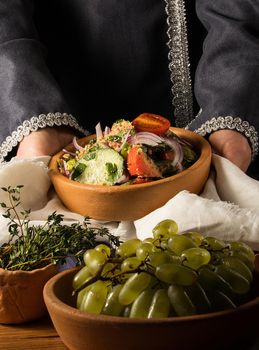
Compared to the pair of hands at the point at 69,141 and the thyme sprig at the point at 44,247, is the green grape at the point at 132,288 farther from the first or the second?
the pair of hands at the point at 69,141

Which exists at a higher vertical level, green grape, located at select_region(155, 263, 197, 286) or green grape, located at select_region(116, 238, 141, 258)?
green grape, located at select_region(155, 263, 197, 286)

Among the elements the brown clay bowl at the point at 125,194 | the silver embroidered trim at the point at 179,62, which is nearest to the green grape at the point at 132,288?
the brown clay bowl at the point at 125,194

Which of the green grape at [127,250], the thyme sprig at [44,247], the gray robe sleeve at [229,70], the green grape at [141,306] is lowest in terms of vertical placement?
the gray robe sleeve at [229,70]

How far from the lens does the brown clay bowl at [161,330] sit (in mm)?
768

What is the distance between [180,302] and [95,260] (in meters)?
0.12

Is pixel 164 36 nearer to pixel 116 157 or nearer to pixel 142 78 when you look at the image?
pixel 142 78

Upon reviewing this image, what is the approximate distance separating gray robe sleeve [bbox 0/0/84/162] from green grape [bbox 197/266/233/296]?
885 millimetres

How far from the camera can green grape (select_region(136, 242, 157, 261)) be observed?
2.76 ft

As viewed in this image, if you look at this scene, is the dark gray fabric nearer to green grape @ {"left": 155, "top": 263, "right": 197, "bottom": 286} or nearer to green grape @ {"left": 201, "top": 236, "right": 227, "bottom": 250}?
green grape @ {"left": 201, "top": 236, "right": 227, "bottom": 250}

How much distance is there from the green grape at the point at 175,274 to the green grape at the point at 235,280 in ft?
0.14

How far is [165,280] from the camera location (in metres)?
0.80

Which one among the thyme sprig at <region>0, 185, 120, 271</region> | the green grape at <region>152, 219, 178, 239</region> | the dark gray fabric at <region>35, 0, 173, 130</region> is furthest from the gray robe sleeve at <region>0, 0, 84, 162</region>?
the green grape at <region>152, 219, 178, 239</region>

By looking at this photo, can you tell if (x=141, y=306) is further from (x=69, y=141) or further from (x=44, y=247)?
(x=69, y=141)

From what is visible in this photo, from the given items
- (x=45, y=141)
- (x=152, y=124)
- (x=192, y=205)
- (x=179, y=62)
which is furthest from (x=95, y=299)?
(x=179, y=62)
